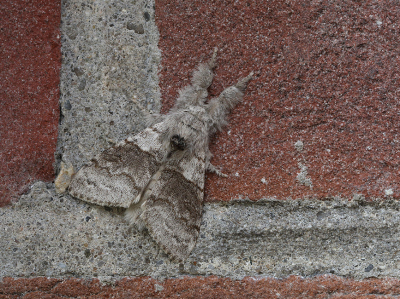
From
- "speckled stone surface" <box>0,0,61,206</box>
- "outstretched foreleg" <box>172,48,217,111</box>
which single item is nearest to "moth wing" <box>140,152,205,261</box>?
"outstretched foreleg" <box>172,48,217,111</box>

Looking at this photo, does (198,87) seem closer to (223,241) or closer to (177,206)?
(177,206)

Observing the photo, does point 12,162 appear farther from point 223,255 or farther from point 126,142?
point 223,255

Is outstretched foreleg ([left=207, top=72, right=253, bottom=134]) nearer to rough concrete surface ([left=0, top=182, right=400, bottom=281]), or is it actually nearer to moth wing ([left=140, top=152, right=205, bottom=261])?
moth wing ([left=140, top=152, right=205, bottom=261])

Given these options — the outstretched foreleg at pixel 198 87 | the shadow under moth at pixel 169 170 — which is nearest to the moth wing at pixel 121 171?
the shadow under moth at pixel 169 170

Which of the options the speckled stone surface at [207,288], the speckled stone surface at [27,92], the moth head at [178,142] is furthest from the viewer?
the moth head at [178,142]

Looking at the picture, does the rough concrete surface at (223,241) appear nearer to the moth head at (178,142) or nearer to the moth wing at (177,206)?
the moth wing at (177,206)

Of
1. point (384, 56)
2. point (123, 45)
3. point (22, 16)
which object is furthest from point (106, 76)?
point (384, 56)
